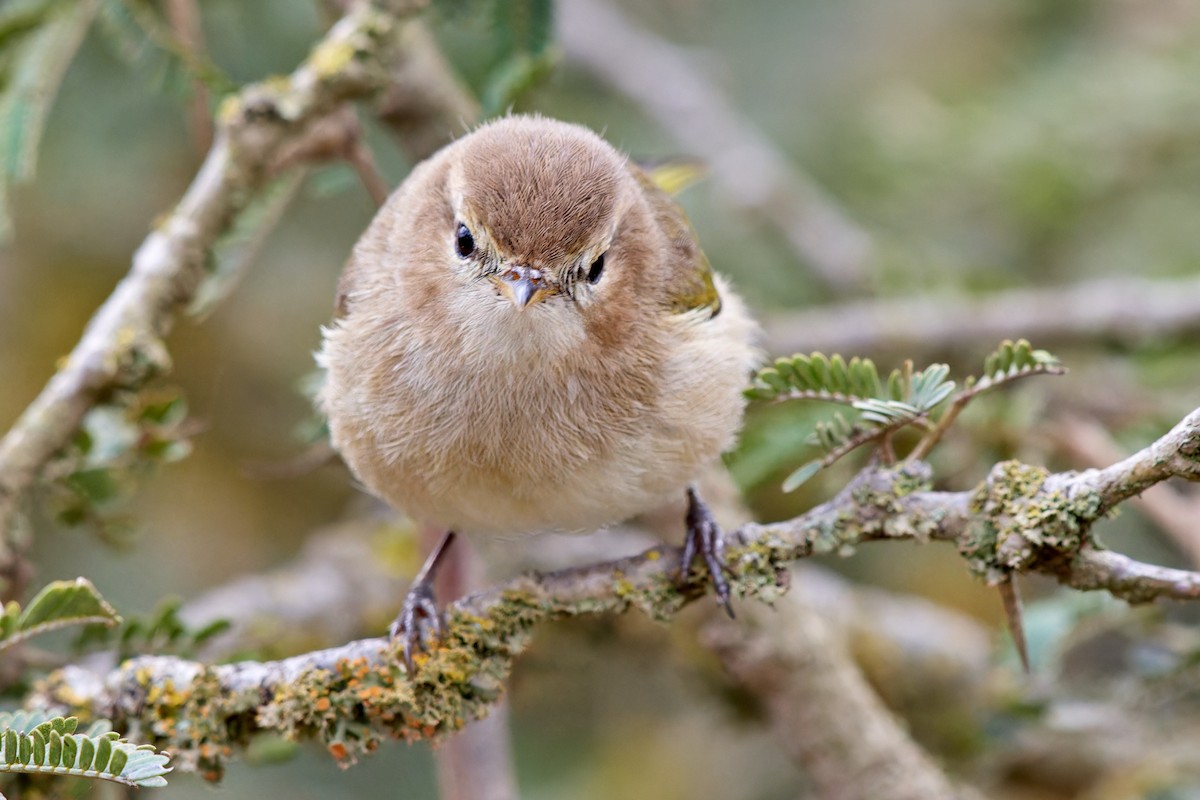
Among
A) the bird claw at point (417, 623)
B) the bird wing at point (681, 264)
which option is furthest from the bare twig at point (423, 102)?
the bird claw at point (417, 623)

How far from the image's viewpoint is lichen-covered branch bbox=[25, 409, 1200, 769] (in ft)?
8.25

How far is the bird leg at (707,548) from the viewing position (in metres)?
2.89

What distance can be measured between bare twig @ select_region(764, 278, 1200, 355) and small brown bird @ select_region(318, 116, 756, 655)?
2049mm

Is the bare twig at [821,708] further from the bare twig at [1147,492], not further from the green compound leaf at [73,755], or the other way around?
the green compound leaf at [73,755]

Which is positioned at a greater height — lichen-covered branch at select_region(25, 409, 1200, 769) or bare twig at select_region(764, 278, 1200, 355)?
bare twig at select_region(764, 278, 1200, 355)

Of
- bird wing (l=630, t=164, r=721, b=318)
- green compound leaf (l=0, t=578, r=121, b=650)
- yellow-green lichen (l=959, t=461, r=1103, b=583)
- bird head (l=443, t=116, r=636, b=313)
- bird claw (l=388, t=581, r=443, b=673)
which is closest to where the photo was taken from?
yellow-green lichen (l=959, t=461, r=1103, b=583)

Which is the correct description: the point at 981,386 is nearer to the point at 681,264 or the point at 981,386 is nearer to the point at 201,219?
the point at 681,264

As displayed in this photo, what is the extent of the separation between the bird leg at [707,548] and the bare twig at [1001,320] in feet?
6.87

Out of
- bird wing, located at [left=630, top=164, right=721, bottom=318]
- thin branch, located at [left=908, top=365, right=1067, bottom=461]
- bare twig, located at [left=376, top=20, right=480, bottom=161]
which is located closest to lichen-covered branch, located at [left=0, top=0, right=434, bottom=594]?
bare twig, located at [left=376, top=20, right=480, bottom=161]

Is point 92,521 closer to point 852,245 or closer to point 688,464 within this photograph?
point 688,464

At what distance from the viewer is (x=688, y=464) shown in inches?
128

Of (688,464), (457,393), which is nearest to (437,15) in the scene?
(457,393)

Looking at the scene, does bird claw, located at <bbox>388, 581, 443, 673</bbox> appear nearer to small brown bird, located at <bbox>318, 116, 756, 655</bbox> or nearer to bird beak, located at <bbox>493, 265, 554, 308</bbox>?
small brown bird, located at <bbox>318, 116, 756, 655</bbox>

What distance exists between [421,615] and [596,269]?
1059 millimetres
